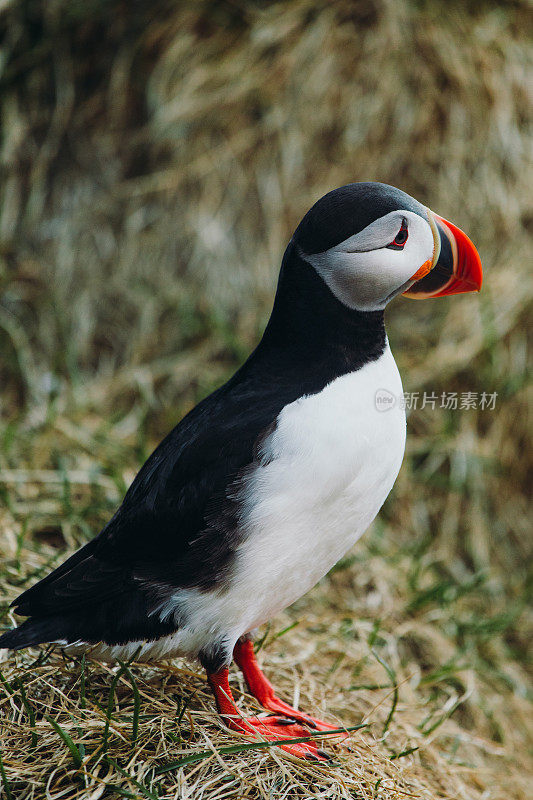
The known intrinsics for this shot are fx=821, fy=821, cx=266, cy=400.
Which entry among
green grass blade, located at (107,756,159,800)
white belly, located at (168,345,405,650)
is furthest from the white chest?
green grass blade, located at (107,756,159,800)

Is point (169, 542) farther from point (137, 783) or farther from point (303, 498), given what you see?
point (137, 783)

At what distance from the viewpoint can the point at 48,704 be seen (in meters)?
2.12

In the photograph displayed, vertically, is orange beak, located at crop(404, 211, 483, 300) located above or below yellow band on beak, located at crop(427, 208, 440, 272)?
below

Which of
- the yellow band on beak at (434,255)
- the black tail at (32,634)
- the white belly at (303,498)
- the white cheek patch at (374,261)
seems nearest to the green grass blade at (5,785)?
the black tail at (32,634)

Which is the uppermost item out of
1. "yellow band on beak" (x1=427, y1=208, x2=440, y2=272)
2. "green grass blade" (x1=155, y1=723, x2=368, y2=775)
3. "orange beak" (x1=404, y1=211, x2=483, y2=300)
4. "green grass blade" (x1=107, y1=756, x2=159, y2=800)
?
"yellow band on beak" (x1=427, y1=208, x2=440, y2=272)

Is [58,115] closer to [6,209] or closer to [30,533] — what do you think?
[6,209]

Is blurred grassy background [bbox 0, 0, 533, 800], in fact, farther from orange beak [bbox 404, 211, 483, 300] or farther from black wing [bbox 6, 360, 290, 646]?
orange beak [bbox 404, 211, 483, 300]

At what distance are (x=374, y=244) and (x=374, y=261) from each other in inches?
1.6

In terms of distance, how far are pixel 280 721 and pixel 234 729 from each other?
6.0 inches

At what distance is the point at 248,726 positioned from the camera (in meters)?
2.09

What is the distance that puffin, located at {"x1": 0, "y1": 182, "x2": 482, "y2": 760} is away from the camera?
77.4 inches

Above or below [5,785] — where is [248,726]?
below

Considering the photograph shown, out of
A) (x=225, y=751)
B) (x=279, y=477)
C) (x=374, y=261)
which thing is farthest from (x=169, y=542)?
(x=374, y=261)

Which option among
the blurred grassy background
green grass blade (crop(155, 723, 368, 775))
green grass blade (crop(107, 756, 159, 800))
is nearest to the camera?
green grass blade (crop(107, 756, 159, 800))
